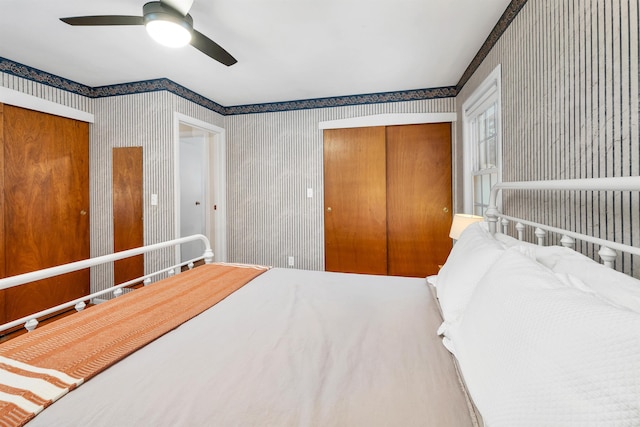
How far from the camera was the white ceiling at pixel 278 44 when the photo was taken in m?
1.75

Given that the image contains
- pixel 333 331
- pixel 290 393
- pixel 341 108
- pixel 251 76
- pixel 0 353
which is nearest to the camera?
pixel 290 393

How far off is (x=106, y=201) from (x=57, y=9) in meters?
1.84

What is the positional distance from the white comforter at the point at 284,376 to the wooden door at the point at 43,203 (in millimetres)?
2472

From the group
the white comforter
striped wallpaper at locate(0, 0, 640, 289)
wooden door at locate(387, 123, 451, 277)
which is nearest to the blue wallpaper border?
striped wallpaper at locate(0, 0, 640, 289)

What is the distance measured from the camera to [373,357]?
0.91m

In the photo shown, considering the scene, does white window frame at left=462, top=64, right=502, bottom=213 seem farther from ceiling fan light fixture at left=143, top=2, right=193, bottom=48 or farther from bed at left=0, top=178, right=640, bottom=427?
ceiling fan light fixture at left=143, top=2, right=193, bottom=48

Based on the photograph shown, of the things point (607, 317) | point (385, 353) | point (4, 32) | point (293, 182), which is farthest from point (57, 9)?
point (607, 317)

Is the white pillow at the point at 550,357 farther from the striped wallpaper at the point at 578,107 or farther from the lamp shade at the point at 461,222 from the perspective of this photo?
the lamp shade at the point at 461,222

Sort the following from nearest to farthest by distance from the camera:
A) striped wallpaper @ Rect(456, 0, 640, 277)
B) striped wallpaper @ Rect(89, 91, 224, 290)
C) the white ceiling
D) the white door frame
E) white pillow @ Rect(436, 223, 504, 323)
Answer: striped wallpaper @ Rect(456, 0, 640, 277) < white pillow @ Rect(436, 223, 504, 323) < the white ceiling < striped wallpaper @ Rect(89, 91, 224, 290) < the white door frame

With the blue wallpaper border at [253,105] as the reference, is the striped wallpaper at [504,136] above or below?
below

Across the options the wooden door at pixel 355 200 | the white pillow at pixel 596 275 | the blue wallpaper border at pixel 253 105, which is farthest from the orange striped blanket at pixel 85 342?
the blue wallpaper border at pixel 253 105

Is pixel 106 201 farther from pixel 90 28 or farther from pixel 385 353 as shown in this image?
pixel 385 353

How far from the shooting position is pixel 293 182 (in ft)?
11.6

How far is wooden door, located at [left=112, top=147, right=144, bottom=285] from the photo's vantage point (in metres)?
2.93
